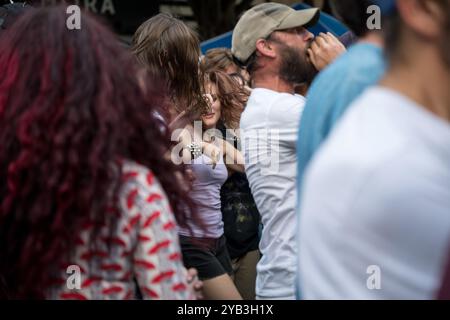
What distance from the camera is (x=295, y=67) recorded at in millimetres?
3904

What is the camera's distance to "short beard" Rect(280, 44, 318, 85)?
12.7 feet

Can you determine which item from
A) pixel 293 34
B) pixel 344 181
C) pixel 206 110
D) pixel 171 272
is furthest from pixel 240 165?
pixel 344 181

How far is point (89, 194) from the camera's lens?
1855mm

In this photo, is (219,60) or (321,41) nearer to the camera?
(321,41)

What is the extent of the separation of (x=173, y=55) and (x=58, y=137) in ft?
6.73

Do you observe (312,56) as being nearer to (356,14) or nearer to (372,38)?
(356,14)

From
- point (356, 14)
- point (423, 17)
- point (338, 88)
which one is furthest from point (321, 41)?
point (423, 17)

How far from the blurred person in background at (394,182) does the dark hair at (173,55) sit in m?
2.54

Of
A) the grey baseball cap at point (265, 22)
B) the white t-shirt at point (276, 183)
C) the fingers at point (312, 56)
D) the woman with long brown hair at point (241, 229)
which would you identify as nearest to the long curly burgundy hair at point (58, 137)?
the white t-shirt at point (276, 183)

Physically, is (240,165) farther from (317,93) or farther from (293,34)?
(317,93)

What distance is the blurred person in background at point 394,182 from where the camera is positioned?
129cm

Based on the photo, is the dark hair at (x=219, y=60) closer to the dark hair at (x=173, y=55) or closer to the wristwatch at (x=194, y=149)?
the dark hair at (x=173, y=55)

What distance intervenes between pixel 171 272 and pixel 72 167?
0.35 meters

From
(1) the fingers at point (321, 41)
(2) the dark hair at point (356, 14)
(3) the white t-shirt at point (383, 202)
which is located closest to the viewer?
(3) the white t-shirt at point (383, 202)
